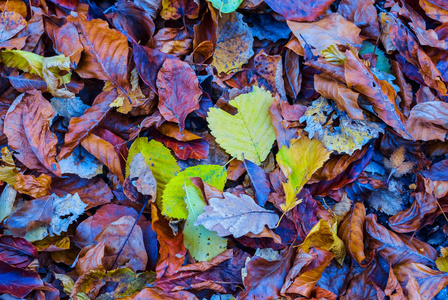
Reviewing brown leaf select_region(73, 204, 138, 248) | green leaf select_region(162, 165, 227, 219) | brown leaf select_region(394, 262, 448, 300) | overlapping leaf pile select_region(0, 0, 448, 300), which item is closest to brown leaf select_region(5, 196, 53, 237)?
overlapping leaf pile select_region(0, 0, 448, 300)

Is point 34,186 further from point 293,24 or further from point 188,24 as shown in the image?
point 293,24

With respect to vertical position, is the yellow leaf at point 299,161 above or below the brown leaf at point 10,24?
below

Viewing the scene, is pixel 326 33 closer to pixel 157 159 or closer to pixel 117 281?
pixel 157 159

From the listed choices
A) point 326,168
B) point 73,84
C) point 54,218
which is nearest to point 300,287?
point 326,168

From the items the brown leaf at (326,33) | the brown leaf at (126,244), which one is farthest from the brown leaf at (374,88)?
the brown leaf at (126,244)

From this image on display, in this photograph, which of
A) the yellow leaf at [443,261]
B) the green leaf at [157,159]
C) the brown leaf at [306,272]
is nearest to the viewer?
the brown leaf at [306,272]

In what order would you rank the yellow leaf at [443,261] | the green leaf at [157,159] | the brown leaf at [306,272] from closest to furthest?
the brown leaf at [306,272] → the yellow leaf at [443,261] → the green leaf at [157,159]

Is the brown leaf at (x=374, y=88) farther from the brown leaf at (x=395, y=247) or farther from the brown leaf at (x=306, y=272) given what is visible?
the brown leaf at (x=306, y=272)
